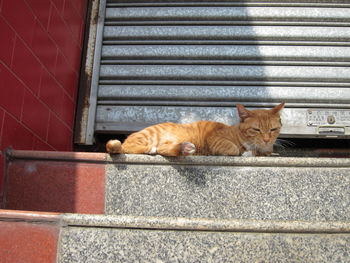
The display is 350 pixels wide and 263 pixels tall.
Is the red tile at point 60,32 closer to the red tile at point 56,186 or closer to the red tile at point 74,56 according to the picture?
the red tile at point 74,56

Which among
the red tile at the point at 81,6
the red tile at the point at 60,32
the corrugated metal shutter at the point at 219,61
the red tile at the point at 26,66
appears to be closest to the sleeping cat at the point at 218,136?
the corrugated metal shutter at the point at 219,61

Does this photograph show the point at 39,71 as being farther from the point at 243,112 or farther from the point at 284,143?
the point at 284,143

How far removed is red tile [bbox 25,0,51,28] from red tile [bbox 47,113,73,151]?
61 cm

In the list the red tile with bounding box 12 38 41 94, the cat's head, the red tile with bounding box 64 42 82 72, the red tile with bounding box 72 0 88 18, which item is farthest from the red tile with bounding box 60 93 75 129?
the cat's head

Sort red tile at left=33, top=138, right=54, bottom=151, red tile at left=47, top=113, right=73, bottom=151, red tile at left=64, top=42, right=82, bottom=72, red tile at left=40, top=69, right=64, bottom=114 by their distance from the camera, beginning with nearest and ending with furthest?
1. red tile at left=33, top=138, right=54, bottom=151
2. red tile at left=40, top=69, right=64, bottom=114
3. red tile at left=47, top=113, right=73, bottom=151
4. red tile at left=64, top=42, right=82, bottom=72

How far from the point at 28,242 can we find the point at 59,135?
1.49m

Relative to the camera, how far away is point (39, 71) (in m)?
2.38

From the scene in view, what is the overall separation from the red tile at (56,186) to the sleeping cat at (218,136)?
14.9 inches

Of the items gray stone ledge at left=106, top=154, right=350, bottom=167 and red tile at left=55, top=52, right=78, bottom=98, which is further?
red tile at left=55, top=52, right=78, bottom=98

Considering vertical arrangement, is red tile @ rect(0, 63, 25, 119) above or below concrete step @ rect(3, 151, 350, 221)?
above

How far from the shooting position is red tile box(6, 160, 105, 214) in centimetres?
186

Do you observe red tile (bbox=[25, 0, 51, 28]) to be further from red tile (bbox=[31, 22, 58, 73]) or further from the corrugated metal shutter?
the corrugated metal shutter

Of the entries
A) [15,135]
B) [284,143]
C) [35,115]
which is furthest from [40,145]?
[284,143]

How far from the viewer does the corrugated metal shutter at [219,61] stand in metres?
3.08
